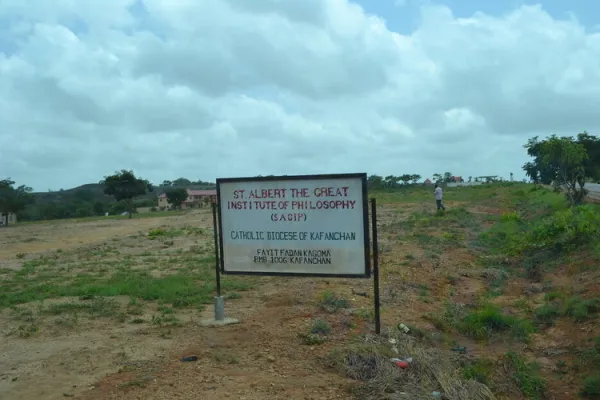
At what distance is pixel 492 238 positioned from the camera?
20.7m

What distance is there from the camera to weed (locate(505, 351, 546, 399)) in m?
6.44

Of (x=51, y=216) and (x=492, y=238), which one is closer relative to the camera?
(x=492, y=238)

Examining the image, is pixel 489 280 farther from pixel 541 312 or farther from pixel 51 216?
pixel 51 216

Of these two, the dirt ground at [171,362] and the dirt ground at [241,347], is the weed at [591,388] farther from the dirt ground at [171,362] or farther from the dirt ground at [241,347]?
the dirt ground at [171,362]

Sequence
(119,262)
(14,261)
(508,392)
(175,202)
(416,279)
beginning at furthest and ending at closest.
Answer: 1. (175,202)
2. (14,261)
3. (119,262)
4. (416,279)
5. (508,392)

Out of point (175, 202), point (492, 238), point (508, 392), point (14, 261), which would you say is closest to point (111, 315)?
point (508, 392)

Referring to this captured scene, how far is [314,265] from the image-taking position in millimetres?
7668

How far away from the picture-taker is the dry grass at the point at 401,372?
5625mm

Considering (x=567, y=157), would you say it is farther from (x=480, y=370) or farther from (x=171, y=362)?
(x=171, y=362)

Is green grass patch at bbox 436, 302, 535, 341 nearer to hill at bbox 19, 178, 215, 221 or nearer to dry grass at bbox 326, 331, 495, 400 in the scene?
dry grass at bbox 326, 331, 495, 400

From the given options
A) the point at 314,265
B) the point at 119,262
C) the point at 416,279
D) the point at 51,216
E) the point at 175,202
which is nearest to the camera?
the point at 314,265

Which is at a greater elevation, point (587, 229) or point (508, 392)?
point (587, 229)

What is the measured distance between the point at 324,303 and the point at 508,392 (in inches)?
143

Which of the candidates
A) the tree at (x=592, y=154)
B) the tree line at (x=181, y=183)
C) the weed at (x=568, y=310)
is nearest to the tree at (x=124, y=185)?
the tree line at (x=181, y=183)
